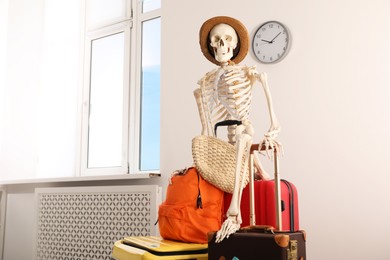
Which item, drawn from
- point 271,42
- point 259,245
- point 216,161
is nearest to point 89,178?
point 271,42

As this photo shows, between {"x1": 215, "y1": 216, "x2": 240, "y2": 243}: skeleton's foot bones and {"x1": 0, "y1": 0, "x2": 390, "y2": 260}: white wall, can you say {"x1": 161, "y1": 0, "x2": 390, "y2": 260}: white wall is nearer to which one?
{"x1": 0, "y1": 0, "x2": 390, "y2": 260}: white wall

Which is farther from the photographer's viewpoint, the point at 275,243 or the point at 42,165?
the point at 42,165

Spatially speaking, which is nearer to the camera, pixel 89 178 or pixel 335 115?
pixel 335 115

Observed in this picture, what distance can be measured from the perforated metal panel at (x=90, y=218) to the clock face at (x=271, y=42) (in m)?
1.16

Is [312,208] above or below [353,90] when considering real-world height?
below

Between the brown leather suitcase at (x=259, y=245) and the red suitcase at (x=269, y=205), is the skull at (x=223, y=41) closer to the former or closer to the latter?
the red suitcase at (x=269, y=205)

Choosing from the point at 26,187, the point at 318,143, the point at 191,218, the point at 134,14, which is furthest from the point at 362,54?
the point at 26,187

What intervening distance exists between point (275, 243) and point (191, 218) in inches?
18.0

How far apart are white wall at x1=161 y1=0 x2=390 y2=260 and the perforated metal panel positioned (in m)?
1.02

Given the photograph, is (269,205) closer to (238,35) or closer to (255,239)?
(255,239)

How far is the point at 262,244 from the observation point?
129cm

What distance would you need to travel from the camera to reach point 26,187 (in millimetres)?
3855

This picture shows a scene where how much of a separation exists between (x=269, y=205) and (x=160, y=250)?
0.46m

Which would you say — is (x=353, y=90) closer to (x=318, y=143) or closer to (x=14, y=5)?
(x=318, y=143)
